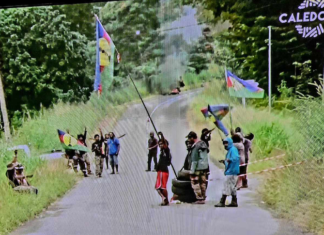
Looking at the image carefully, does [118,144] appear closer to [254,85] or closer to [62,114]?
[62,114]

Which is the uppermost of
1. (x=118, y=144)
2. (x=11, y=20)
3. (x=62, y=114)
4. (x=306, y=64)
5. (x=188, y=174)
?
(x=11, y=20)

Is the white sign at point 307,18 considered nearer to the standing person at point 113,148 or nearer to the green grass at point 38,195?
the standing person at point 113,148

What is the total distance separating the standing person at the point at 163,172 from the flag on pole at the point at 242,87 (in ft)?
1.49

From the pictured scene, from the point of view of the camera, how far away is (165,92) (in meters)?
2.49

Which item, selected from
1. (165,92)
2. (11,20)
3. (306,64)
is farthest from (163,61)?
(11,20)

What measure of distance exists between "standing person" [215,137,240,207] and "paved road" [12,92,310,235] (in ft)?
0.10

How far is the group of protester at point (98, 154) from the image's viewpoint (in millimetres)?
2537

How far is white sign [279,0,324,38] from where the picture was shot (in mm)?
2369

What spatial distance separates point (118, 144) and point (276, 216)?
0.91 meters

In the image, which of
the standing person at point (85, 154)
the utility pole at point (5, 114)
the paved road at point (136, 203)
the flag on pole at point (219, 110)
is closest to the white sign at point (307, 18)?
the flag on pole at point (219, 110)

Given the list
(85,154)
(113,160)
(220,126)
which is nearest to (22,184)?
(85,154)

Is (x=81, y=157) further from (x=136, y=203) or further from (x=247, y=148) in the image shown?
(x=247, y=148)

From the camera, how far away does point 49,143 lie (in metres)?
2.59

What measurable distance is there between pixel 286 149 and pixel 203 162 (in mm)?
432
